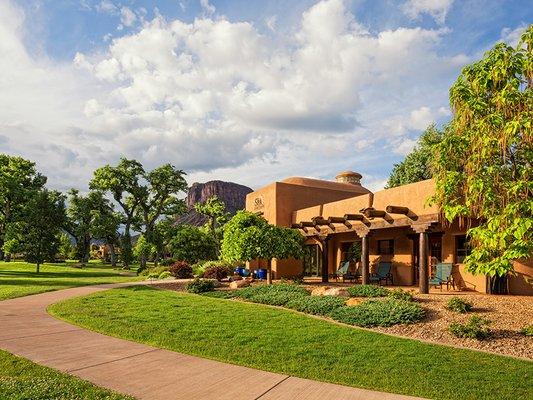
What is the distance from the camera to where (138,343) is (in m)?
7.52

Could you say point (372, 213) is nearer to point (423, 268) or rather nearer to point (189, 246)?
point (423, 268)

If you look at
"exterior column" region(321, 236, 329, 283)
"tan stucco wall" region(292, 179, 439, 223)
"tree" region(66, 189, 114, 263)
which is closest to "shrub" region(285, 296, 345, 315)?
"tan stucco wall" region(292, 179, 439, 223)

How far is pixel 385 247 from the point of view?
1898cm

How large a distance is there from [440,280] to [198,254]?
22.4 metres

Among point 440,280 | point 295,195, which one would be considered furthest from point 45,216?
point 440,280

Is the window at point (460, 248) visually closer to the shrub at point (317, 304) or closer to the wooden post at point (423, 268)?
the wooden post at point (423, 268)

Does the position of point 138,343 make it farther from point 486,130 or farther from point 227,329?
point 486,130

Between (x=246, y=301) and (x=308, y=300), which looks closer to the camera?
(x=308, y=300)

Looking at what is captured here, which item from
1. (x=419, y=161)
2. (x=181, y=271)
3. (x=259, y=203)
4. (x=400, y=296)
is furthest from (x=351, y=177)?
(x=400, y=296)

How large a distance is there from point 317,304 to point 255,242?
6771 mm

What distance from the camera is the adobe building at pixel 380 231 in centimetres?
1399

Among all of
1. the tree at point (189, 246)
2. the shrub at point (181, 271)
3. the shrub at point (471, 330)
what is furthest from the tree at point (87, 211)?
the shrub at point (471, 330)

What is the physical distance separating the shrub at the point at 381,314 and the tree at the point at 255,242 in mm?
7469

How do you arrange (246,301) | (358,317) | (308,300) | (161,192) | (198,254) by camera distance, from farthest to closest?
1. (161,192)
2. (198,254)
3. (246,301)
4. (308,300)
5. (358,317)
